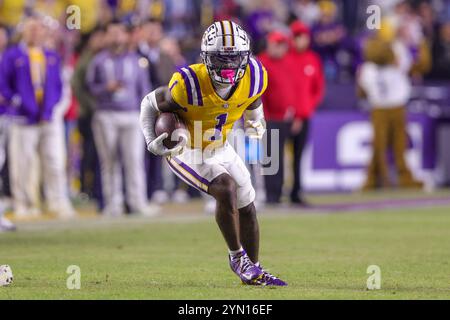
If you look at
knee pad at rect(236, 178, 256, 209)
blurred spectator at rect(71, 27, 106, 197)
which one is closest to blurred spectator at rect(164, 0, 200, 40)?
blurred spectator at rect(71, 27, 106, 197)

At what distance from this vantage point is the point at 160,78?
16.0 m

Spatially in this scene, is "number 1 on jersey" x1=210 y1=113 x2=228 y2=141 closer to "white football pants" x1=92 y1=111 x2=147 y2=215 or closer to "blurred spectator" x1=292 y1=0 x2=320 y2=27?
"white football pants" x1=92 y1=111 x2=147 y2=215

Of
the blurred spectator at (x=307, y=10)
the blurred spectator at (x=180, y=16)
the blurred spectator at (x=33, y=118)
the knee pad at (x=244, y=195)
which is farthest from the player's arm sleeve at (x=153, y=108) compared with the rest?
the blurred spectator at (x=307, y=10)

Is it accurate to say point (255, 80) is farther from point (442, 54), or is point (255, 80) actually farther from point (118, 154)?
point (442, 54)

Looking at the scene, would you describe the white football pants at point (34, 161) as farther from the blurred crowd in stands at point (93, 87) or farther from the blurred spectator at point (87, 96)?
the blurred spectator at point (87, 96)

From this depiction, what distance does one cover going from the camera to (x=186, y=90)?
29.7 ft

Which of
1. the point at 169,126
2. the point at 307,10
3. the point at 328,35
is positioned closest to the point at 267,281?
the point at 169,126

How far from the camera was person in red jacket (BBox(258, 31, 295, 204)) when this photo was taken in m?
16.3

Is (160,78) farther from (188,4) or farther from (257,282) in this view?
(257,282)

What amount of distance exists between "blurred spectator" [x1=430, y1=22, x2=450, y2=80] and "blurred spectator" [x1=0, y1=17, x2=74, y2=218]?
840 cm

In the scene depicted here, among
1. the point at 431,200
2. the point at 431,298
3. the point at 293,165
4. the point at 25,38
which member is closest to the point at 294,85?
the point at 293,165

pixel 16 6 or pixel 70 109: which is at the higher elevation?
pixel 16 6

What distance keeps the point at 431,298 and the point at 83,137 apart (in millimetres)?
9649

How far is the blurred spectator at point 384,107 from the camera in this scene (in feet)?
60.7
